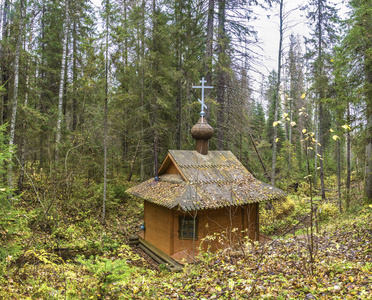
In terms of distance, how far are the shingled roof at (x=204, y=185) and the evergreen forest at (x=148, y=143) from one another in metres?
1.45

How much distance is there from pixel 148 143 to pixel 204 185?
8905 mm

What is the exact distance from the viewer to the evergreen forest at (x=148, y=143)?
518cm

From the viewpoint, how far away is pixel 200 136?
1207 centimetres

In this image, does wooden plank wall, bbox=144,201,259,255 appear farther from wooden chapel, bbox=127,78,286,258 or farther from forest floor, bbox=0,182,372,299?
forest floor, bbox=0,182,372,299

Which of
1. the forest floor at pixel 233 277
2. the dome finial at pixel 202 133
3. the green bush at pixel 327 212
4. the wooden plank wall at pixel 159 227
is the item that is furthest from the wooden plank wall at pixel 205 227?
the green bush at pixel 327 212

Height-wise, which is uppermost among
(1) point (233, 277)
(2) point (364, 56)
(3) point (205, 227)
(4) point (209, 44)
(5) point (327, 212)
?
(4) point (209, 44)

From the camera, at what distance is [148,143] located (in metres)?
18.3

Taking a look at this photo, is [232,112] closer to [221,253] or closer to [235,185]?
[235,185]

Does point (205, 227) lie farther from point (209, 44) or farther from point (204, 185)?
point (209, 44)

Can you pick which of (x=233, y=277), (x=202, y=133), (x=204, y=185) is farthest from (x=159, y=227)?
(x=233, y=277)

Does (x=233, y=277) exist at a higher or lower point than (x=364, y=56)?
lower

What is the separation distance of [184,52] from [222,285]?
17269mm

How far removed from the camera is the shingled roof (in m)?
9.55

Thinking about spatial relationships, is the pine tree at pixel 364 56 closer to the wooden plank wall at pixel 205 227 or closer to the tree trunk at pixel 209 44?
the wooden plank wall at pixel 205 227
